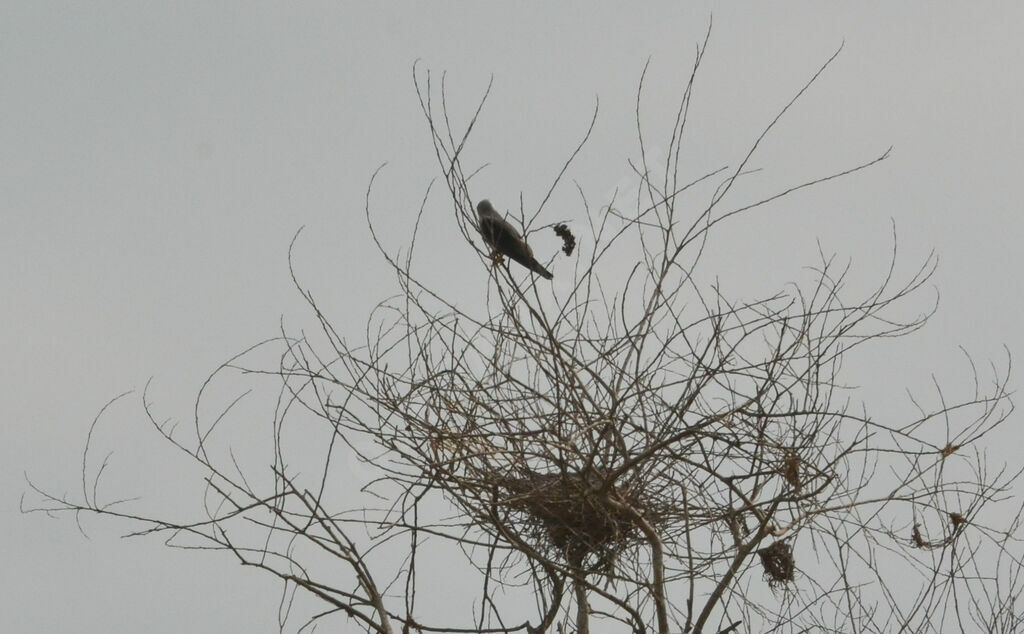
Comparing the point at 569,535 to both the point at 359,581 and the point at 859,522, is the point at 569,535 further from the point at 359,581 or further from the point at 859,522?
the point at 859,522

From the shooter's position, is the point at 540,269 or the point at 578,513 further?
the point at 540,269

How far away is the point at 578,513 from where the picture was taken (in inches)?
146

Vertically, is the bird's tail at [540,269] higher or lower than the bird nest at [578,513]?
higher

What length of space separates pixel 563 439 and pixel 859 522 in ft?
4.21

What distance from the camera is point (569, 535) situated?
3848mm

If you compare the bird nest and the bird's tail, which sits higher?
the bird's tail

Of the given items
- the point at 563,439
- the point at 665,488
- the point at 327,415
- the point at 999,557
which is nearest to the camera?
the point at 563,439

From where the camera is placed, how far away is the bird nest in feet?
11.1

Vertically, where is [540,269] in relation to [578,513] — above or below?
above

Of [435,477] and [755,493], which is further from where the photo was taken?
[755,493]

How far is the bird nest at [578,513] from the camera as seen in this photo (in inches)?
133

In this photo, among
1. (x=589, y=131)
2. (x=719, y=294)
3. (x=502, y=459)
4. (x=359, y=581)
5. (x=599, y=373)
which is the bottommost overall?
(x=359, y=581)

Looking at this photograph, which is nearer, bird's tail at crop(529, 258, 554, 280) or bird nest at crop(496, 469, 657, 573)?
bird's tail at crop(529, 258, 554, 280)

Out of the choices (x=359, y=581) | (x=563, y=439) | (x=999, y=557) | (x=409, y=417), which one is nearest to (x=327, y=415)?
(x=409, y=417)
